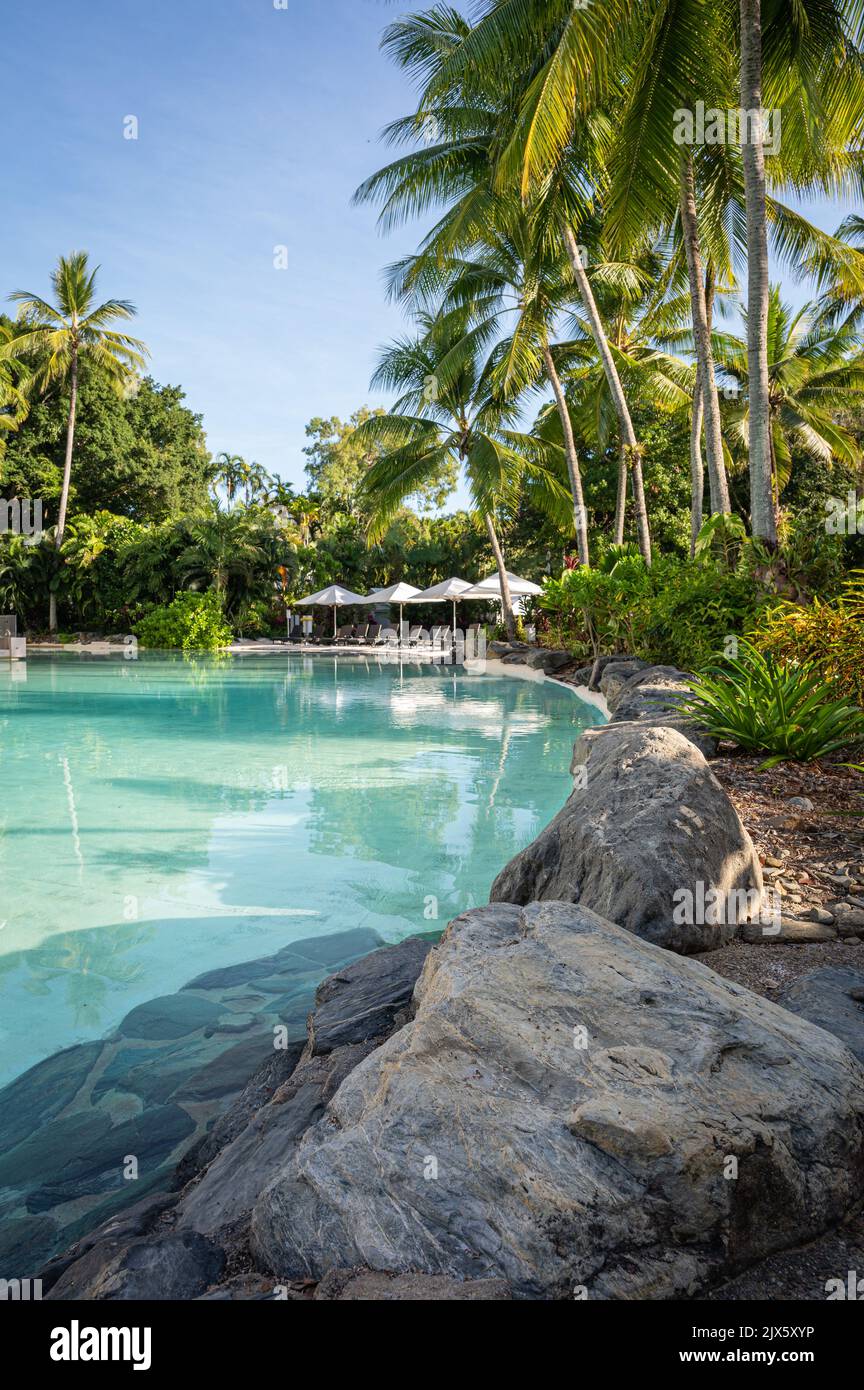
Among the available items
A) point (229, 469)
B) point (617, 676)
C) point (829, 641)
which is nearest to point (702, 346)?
point (617, 676)

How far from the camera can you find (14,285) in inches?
1336

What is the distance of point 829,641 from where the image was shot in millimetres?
5797

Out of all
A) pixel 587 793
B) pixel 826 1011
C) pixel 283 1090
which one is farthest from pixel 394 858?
pixel 826 1011

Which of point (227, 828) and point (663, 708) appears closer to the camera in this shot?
point (663, 708)

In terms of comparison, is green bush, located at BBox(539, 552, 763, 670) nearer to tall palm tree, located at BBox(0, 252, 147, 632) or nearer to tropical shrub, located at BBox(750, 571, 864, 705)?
tropical shrub, located at BBox(750, 571, 864, 705)

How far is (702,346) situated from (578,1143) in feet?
41.8

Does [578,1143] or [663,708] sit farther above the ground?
[663,708]

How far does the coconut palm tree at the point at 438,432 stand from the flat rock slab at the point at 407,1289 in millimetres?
19301

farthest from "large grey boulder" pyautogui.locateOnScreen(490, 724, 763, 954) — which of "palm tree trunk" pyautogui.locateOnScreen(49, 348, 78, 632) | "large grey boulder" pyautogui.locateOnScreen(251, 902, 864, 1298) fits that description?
"palm tree trunk" pyautogui.locateOnScreen(49, 348, 78, 632)

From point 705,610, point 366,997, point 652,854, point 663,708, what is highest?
point 705,610

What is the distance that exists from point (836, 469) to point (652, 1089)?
29981 millimetres

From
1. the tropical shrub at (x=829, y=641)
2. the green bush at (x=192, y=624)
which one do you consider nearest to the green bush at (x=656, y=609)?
the tropical shrub at (x=829, y=641)

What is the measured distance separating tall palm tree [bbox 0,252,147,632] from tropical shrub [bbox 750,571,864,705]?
33247 mm

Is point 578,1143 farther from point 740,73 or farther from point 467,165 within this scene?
point 467,165
